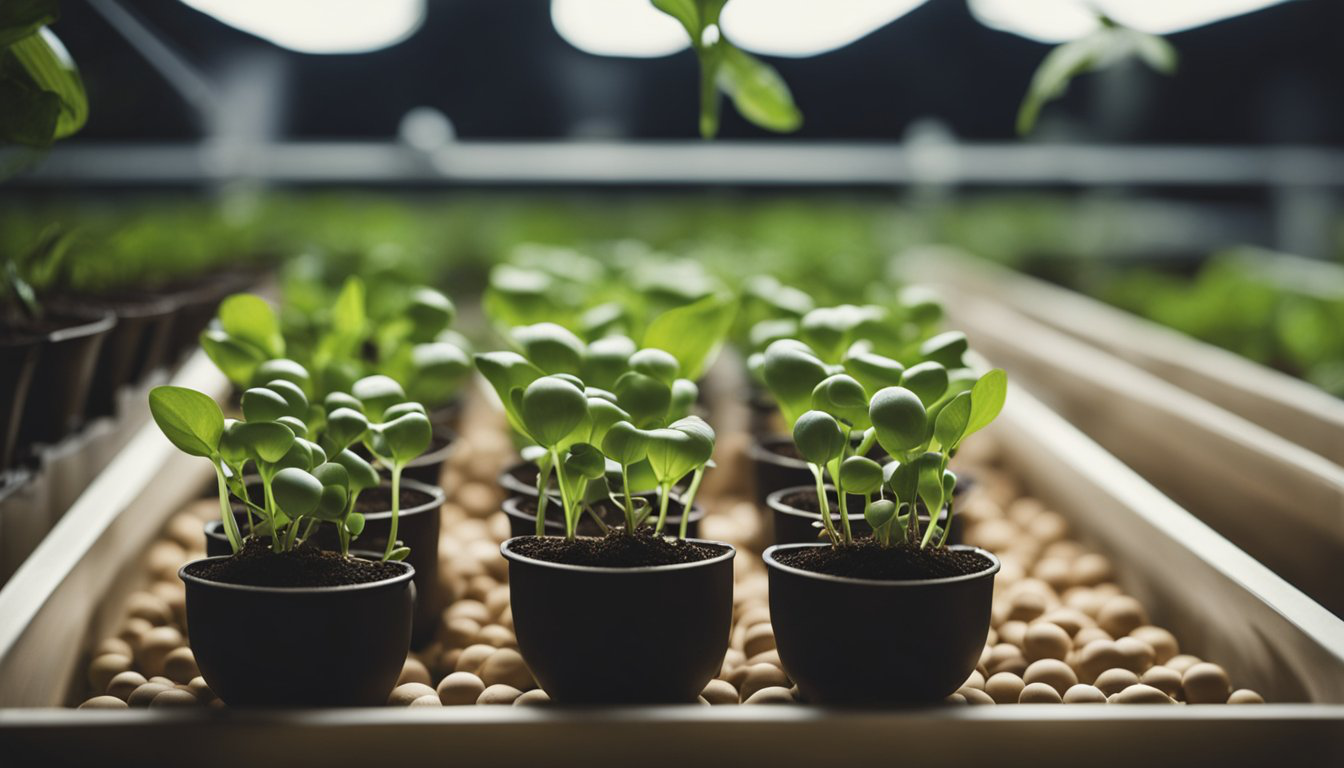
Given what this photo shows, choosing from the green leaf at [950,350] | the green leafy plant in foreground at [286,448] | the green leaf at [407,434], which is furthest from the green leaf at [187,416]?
the green leaf at [950,350]

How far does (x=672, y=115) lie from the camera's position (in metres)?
3.82

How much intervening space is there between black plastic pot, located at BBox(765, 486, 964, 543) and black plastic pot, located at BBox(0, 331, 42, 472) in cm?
59

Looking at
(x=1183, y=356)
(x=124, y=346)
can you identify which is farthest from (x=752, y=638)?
(x=1183, y=356)

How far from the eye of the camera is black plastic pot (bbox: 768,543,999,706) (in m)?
0.67

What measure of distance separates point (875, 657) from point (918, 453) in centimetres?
14

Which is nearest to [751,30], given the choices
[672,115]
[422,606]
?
[672,115]

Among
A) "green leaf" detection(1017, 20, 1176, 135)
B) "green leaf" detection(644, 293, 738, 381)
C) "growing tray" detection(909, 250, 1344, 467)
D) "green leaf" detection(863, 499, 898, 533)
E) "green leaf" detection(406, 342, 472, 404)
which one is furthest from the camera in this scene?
"growing tray" detection(909, 250, 1344, 467)

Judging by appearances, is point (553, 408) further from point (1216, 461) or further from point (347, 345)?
point (1216, 461)

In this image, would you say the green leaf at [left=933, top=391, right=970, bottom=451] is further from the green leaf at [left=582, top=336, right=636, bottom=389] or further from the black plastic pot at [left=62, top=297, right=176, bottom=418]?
the black plastic pot at [left=62, top=297, right=176, bottom=418]

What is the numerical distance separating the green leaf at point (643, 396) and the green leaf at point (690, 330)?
0.16 meters

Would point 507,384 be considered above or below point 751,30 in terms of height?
below

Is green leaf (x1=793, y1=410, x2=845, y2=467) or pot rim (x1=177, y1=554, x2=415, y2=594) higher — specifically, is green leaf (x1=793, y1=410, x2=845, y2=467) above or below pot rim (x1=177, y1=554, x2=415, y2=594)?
above

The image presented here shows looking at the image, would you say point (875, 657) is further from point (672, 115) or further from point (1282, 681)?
point (672, 115)

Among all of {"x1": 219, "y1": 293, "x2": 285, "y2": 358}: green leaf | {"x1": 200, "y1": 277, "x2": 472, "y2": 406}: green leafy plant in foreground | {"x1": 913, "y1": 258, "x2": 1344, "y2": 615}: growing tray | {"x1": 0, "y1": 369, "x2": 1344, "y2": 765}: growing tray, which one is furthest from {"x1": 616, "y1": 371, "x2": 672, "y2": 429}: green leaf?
{"x1": 913, "y1": 258, "x2": 1344, "y2": 615}: growing tray
